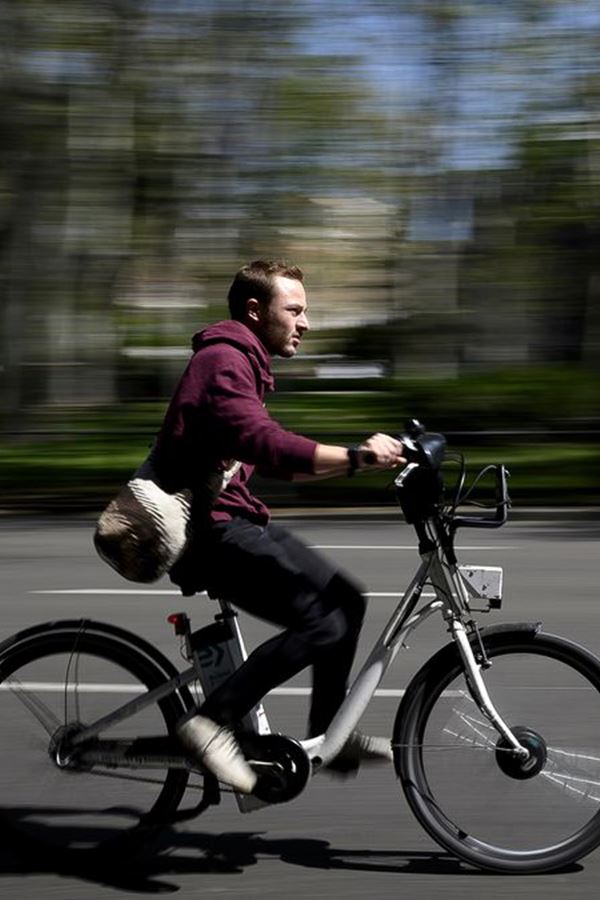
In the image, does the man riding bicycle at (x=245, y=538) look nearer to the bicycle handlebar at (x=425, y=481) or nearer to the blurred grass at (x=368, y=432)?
the bicycle handlebar at (x=425, y=481)

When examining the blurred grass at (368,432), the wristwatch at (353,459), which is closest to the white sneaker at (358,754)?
the wristwatch at (353,459)

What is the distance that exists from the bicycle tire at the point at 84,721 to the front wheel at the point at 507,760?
669 millimetres

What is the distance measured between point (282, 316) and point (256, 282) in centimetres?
11

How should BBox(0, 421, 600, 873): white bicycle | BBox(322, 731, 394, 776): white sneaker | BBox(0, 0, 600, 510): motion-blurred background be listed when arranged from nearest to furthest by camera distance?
BBox(0, 421, 600, 873): white bicycle, BBox(322, 731, 394, 776): white sneaker, BBox(0, 0, 600, 510): motion-blurred background

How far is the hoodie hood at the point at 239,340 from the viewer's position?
4.09 metres

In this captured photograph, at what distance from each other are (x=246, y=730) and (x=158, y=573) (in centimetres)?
52

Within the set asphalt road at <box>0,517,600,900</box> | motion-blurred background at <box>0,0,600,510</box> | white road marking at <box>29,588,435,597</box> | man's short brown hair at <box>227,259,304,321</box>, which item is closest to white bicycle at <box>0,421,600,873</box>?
asphalt road at <box>0,517,600,900</box>

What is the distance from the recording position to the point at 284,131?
21.3 meters

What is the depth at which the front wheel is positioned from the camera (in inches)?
168

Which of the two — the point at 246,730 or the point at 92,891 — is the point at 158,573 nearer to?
the point at 246,730

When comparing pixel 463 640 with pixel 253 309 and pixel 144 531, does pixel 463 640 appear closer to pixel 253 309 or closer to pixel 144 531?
pixel 144 531

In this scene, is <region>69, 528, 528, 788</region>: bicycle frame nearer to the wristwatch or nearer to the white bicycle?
the white bicycle

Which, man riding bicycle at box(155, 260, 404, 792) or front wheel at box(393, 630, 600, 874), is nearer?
man riding bicycle at box(155, 260, 404, 792)

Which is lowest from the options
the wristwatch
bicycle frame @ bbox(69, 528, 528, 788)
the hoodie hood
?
bicycle frame @ bbox(69, 528, 528, 788)
